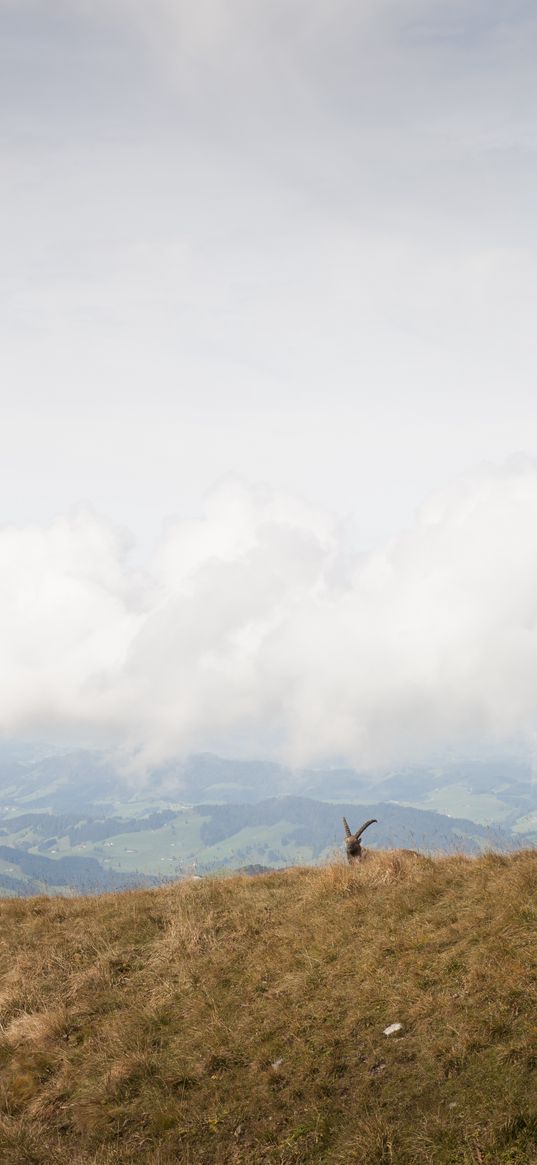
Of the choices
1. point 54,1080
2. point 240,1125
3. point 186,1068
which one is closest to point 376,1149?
point 240,1125

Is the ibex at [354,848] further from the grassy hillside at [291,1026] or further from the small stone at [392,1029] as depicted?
the small stone at [392,1029]

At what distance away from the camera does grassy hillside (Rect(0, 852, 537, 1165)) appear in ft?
28.5

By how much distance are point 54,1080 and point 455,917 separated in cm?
755

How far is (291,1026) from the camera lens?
11.3 m

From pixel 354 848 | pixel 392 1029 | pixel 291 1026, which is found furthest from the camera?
pixel 354 848

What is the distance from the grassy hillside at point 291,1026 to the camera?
8695 mm

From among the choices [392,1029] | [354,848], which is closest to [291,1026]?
[392,1029]

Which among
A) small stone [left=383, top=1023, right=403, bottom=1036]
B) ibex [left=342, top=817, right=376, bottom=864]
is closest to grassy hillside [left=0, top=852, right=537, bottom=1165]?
small stone [left=383, top=1023, right=403, bottom=1036]

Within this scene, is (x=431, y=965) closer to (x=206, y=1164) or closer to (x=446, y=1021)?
(x=446, y=1021)

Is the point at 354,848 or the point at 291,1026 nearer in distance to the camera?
the point at 291,1026

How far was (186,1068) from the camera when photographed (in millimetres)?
10906

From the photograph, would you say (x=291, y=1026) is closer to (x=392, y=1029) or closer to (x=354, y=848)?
(x=392, y=1029)

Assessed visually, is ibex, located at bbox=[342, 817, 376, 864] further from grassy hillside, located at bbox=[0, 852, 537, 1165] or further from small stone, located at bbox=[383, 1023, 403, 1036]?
small stone, located at bbox=[383, 1023, 403, 1036]

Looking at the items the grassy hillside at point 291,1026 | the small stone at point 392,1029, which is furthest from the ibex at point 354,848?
the small stone at point 392,1029
